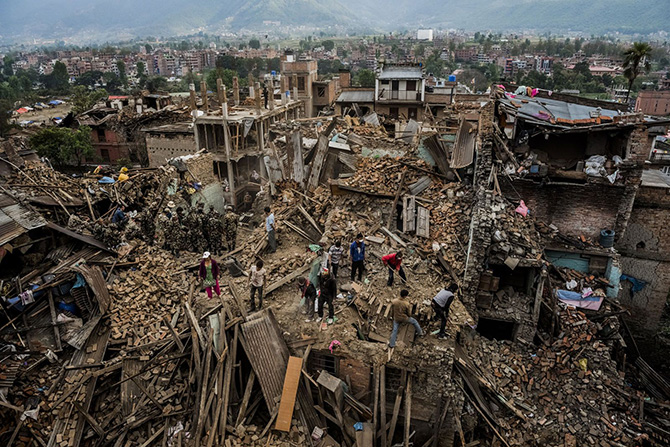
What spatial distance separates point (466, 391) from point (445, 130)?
11.5 m

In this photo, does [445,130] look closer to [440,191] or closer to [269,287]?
[440,191]

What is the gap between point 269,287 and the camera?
1232 cm

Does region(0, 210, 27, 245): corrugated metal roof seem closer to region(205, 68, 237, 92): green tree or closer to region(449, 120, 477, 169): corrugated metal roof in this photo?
region(449, 120, 477, 169): corrugated metal roof

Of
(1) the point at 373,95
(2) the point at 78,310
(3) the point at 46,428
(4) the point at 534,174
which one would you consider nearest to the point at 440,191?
(4) the point at 534,174

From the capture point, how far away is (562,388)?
1122cm

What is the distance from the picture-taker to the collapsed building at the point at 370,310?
33.0ft

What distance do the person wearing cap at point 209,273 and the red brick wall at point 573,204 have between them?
32.1ft

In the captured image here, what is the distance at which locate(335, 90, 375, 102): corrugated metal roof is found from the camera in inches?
1495

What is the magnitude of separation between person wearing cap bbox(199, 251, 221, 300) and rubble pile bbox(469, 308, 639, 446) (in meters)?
7.38

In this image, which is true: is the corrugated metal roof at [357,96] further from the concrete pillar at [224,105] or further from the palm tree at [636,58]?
the palm tree at [636,58]

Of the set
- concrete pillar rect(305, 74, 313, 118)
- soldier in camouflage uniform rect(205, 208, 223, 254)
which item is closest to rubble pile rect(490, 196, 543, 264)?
soldier in camouflage uniform rect(205, 208, 223, 254)

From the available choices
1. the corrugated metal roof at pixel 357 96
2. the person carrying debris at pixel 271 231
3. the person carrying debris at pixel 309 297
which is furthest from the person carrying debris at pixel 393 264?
the corrugated metal roof at pixel 357 96

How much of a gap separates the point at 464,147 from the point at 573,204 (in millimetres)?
4043

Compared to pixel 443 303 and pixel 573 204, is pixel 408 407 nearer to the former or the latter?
pixel 443 303
